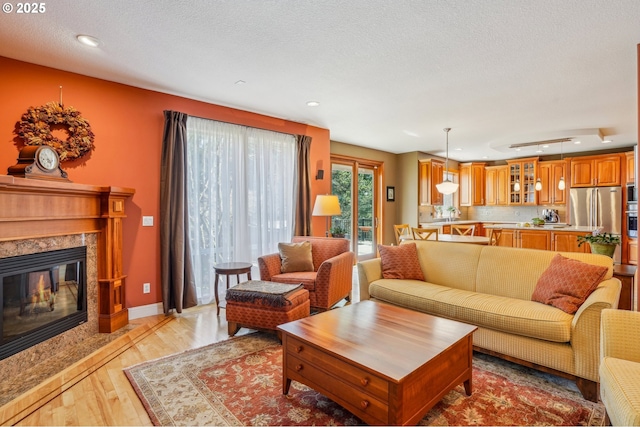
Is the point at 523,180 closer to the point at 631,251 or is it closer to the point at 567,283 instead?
the point at 631,251

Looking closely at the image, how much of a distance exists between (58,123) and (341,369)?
11.5 feet

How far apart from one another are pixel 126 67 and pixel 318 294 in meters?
3.07

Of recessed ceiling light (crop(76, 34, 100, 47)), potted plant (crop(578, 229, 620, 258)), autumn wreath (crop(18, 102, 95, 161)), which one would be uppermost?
recessed ceiling light (crop(76, 34, 100, 47))

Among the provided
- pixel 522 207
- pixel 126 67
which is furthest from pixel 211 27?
pixel 522 207

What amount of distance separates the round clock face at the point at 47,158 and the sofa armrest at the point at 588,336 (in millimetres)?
4340

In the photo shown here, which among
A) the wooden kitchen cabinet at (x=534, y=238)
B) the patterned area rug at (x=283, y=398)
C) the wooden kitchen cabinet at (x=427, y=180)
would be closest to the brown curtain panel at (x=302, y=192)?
the patterned area rug at (x=283, y=398)

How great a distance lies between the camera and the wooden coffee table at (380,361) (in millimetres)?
1637

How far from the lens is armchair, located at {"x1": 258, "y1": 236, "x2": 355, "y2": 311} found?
3.63 meters

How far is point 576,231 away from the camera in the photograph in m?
5.87

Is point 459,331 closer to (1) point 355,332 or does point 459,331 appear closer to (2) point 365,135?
(1) point 355,332

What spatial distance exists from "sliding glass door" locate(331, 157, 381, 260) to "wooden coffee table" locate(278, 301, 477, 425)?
4301 mm

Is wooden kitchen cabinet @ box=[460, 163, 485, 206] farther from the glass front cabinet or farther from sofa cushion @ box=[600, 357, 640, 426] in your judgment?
sofa cushion @ box=[600, 357, 640, 426]

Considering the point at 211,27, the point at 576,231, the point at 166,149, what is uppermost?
the point at 211,27

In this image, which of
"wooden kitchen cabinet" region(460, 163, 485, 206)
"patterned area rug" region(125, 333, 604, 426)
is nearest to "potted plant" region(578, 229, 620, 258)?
"patterned area rug" region(125, 333, 604, 426)
